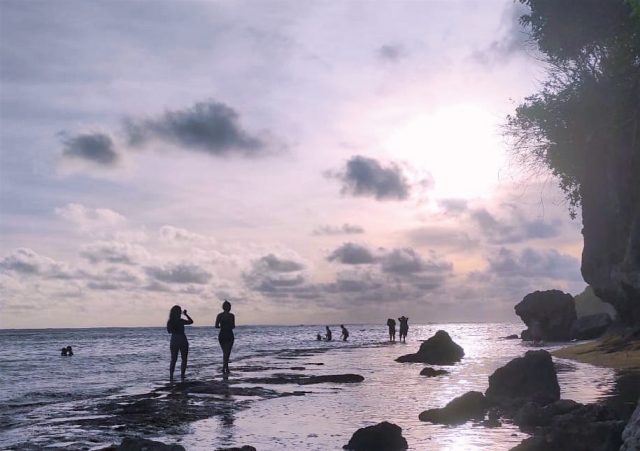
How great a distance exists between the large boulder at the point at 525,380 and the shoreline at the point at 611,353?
34.1 feet

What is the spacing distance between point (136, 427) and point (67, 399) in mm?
8538

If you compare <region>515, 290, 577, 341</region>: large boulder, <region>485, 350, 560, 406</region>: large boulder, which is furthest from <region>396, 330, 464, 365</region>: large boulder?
<region>515, 290, 577, 341</region>: large boulder

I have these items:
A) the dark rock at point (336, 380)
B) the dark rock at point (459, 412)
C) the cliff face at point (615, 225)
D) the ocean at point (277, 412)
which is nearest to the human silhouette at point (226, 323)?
the ocean at point (277, 412)

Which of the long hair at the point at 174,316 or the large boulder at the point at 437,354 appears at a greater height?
the long hair at the point at 174,316

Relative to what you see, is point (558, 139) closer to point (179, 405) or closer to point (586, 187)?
point (586, 187)

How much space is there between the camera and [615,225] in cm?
4084

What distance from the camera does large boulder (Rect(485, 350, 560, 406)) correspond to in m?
15.9

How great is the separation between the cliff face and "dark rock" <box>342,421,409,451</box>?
2966 centimetres

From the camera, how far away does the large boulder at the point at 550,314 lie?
5828 centimetres

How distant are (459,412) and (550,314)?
4927 centimetres

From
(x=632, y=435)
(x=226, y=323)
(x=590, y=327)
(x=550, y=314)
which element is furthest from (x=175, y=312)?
(x=590, y=327)

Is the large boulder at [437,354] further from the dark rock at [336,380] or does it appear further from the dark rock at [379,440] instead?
the dark rock at [379,440]

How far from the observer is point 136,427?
13.6 metres

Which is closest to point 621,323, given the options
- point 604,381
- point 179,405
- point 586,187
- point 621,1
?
point 586,187
